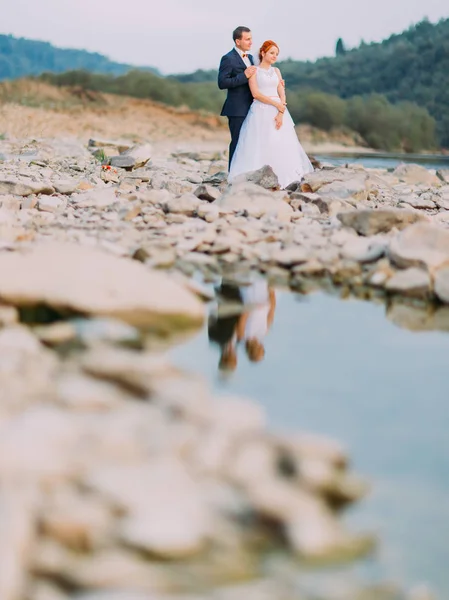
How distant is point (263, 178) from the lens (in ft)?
28.0

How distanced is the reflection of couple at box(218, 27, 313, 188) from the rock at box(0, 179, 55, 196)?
2.14 m

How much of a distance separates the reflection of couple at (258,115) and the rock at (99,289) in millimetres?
4669

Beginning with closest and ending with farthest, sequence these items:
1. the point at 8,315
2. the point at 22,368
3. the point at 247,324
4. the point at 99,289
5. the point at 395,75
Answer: the point at 22,368, the point at 8,315, the point at 99,289, the point at 247,324, the point at 395,75

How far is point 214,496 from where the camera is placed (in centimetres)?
221

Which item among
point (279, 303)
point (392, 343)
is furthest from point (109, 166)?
point (392, 343)

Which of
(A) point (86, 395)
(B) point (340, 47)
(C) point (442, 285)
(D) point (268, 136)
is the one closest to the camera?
(A) point (86, 395)

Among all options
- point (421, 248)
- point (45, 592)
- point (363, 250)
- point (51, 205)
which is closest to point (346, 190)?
point (51, 205)

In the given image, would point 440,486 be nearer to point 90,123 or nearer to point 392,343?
point 392,343

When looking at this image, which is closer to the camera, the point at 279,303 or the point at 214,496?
the point at 214,496

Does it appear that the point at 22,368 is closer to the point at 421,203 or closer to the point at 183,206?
the point at 183,206

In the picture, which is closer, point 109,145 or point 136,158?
point 136,158

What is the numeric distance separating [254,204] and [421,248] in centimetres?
218

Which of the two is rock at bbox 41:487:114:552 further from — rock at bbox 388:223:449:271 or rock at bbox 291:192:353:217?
rock at bbox 291:192:353:217

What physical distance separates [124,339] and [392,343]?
133 centimetres
